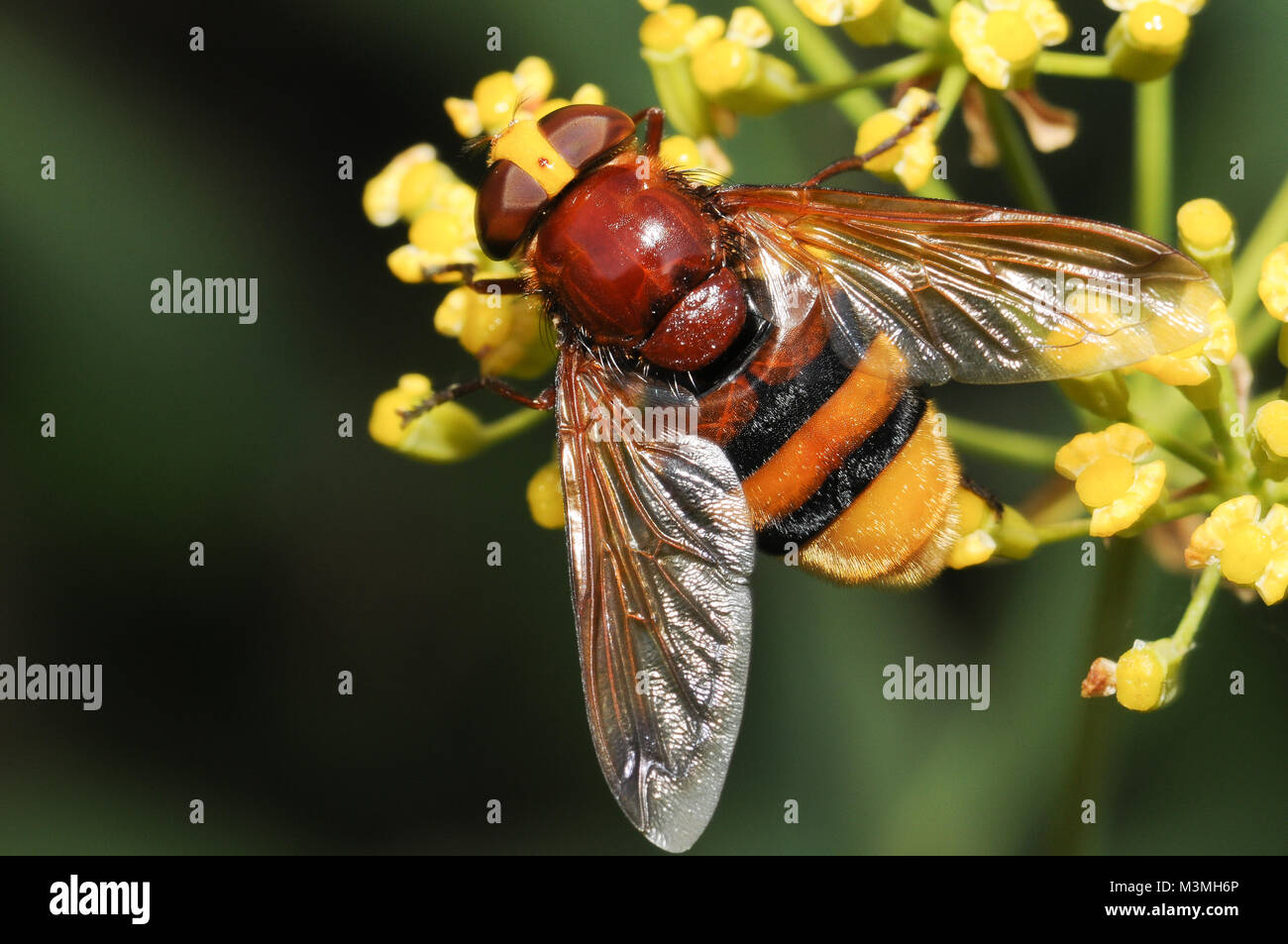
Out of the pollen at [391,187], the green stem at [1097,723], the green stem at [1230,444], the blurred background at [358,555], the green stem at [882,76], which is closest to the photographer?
the green stem at [1230,444]

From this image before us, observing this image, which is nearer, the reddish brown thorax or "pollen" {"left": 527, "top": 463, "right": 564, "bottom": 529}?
the reddish brown thorax

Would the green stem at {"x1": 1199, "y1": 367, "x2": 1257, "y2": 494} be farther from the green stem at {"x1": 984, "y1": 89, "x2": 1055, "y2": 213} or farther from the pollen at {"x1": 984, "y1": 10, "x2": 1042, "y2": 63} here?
the pollen at {"x1": 984, "y1": 10, "x2": 1042, "y2": 63}

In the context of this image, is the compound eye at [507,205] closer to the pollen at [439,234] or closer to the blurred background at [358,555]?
the pollen at [439,234]

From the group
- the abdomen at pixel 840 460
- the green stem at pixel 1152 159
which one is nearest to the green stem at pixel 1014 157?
the green stem at pixel 1152 159

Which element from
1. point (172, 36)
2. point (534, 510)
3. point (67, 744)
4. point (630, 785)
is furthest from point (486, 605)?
point (172, 36)
